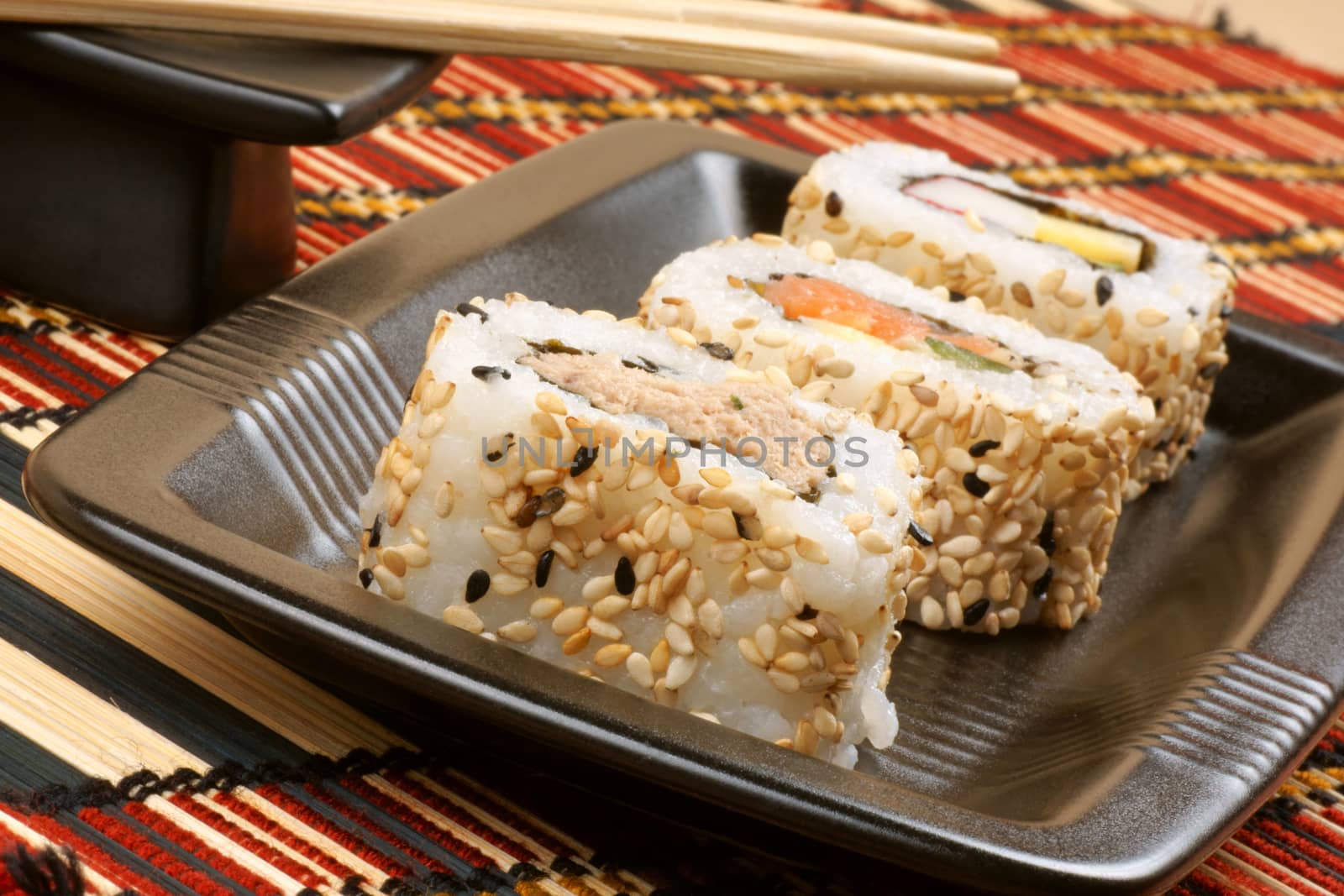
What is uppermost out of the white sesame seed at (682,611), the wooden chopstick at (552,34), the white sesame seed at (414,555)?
the wooden chopstick at (552,34)

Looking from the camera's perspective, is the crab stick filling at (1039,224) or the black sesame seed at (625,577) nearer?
the black sesame seed at (625,577)

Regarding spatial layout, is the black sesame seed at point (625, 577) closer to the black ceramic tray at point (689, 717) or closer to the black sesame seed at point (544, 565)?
the black sesame seed at point (544, 565)

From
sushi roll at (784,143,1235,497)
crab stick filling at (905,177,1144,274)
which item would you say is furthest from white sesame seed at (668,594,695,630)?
crab stick filling at (905,177,1144,274)

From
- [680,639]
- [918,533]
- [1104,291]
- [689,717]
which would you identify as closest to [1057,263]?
[1104,291]

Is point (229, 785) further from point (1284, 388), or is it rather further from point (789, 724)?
point (1284, 388)

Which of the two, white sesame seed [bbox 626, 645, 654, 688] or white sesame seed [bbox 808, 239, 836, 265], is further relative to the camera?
white sesame seed [bbox 808, 239, 836, 265]

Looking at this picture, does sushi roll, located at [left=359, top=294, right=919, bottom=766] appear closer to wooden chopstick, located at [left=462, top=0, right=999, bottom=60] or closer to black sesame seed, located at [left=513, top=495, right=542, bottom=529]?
black sesame seed, located at [left=513, top=495, right=542, bottom=529]

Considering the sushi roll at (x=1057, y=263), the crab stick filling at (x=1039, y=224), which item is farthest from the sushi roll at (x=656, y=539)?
the crab stick filling at (x=1039, y=224)
